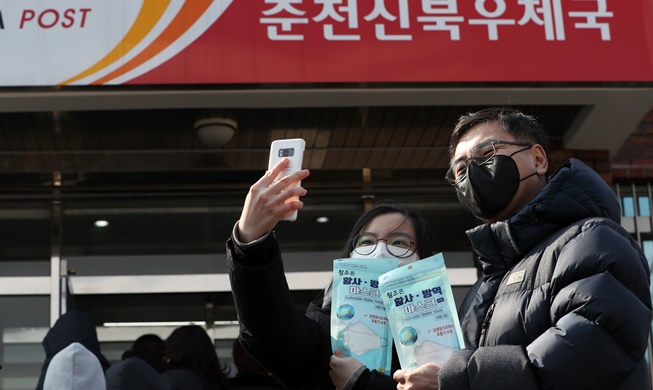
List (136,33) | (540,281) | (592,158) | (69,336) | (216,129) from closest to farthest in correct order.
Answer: (540,281) < (69,336) < (136,33) < (216,129) < (592,158)

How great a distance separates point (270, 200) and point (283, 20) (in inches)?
127

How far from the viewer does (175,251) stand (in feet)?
26.2

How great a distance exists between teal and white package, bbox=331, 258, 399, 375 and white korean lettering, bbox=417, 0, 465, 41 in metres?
3.13

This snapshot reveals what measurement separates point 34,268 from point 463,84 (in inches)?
158

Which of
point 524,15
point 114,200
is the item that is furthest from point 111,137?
point 524,15

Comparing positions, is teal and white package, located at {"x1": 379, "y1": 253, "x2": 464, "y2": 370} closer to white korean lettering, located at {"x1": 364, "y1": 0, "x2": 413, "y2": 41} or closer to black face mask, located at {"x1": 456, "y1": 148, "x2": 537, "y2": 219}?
black face mask, located at {"x1": 456, "y1": 148, "x2": 537, "y2": 219}

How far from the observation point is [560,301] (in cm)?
238

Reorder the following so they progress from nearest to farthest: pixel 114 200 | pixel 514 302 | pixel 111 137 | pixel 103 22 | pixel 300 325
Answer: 1. pixel 514 302
2. pixel 300 325
3. pixel 103 22
4. pixel 111 137
5. pixel 114 200

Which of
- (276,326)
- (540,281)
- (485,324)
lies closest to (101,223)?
(276,326)

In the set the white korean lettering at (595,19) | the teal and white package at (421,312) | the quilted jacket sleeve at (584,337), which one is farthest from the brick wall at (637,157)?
the quilted jacket sleeve at (584,337)

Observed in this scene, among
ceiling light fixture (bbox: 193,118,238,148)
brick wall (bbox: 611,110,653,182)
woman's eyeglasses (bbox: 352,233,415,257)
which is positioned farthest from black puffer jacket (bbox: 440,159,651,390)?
brick wall (bbox: 611,110,653,182)

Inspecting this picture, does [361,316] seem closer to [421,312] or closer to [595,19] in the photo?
[421,312]

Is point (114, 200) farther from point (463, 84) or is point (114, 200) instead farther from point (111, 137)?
point (463, 84)

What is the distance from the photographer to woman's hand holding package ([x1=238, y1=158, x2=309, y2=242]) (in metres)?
2.67
